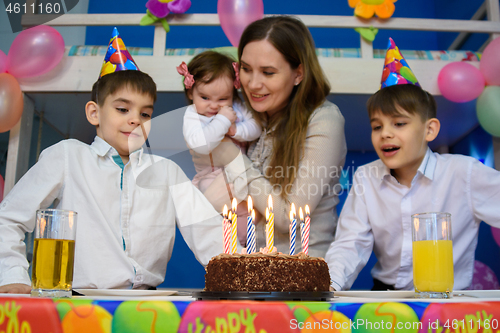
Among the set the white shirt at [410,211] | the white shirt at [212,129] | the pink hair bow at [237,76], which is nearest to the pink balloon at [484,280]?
the white shirt at [410,211]

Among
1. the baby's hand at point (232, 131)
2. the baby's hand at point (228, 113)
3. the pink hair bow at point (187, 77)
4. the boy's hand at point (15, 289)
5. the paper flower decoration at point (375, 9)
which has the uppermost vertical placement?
the paper flower decoration at point (375, 9)

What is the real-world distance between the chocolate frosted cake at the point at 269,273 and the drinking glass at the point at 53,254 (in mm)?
219

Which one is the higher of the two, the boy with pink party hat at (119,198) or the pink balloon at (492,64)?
the pink balloon at (492,64)

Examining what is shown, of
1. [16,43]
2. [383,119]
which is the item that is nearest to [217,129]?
[383,119]

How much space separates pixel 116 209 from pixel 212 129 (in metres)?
0.37

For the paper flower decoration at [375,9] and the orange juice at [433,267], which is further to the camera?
the paper flower decoration at [375,9]

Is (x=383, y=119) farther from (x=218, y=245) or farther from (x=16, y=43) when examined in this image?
(x=16, y=43)

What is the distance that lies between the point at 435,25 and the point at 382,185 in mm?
1224

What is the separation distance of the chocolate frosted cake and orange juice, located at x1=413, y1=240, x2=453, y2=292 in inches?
6.2

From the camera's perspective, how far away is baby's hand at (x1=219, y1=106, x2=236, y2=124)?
1.29 metres

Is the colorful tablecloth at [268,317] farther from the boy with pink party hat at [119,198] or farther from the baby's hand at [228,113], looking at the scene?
the baby's hand at [228,113]

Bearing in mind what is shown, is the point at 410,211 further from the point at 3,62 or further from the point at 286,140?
the point at 3,62

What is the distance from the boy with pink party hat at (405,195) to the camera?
3.84ft

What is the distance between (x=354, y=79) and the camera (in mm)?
1955
